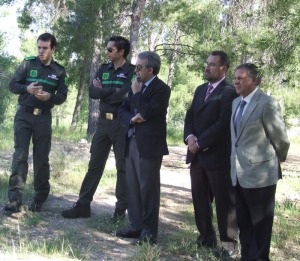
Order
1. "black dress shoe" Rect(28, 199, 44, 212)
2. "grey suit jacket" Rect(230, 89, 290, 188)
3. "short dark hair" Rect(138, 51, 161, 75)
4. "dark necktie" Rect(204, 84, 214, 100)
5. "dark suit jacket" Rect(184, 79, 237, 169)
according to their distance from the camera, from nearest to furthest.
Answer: "grey suit jacket" Rect(230, 89, 290, 188), "dark suit jacket" Rect(184, 79, 237, 169), "dark necktie" Rect(204, 84, 214, 100), "short dark hair" Rect(138, 51, 161, 75), "black dress shoe" Rect(28, 199, 44, 212)

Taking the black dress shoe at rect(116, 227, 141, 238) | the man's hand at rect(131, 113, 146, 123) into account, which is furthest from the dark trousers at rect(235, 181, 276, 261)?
the black dress shoe at rect(116, 227, 141, 238)

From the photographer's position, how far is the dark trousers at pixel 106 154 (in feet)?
17.6

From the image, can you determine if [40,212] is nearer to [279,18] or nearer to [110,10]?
[279,18]

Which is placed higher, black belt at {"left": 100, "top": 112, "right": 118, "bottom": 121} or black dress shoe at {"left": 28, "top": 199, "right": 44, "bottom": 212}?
black belt at {"left": 100, "top": 112, "right": 118, "bottom": 121}

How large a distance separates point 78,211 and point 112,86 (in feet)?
5.00

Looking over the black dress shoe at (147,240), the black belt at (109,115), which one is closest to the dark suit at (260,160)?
the black dress shoe at (147,240)

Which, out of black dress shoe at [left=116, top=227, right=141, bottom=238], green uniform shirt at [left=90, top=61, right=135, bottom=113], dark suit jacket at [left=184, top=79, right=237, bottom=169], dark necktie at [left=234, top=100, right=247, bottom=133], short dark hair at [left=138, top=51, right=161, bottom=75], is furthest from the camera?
green uniform shirt at [left=90, top=61, right=135, bottom=113]

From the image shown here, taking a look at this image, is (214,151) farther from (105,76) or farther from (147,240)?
(105,76)

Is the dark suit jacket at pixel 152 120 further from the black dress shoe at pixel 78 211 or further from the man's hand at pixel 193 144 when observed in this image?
the black dress shoe at pixel 78 211

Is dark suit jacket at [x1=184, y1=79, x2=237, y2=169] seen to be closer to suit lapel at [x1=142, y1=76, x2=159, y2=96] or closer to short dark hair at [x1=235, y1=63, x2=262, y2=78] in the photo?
short dark hair at [x1=235, y1=63, x2=262, y2=78]

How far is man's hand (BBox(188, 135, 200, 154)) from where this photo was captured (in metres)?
4.50

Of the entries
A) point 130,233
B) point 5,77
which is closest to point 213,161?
point 130,233

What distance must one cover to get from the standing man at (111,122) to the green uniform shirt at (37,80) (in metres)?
0.58

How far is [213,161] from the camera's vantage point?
4453 mm
